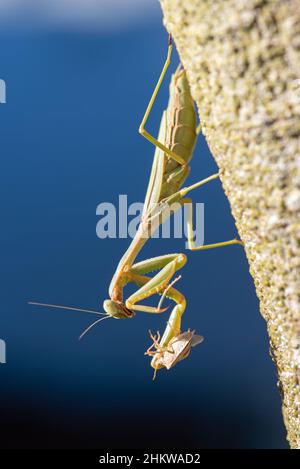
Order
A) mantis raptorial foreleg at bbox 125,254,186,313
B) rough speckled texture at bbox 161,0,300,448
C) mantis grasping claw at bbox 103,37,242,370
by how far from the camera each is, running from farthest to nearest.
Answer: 1. mantis raptorial foreleg at bbox 125,254,186,313
2. mantis grasping claw at bbox 103,37,242,370
3. rough speckled texture at bbox 161,0,300,448

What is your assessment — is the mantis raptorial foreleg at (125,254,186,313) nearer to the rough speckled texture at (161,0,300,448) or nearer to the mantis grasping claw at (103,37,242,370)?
the mantis grasping claw at (103,37,242,370)

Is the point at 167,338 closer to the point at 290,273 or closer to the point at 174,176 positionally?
the point at 174,176

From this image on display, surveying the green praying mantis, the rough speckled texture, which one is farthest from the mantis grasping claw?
the rough speckled texture

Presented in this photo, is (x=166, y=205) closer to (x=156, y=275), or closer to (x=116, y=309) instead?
(x=156, y=275)

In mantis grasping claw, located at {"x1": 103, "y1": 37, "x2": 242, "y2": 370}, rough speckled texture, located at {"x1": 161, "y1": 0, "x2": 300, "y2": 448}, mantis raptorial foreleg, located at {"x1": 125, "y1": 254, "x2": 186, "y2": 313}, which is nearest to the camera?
rough speckled texture, located at {"x1": 161, "y1": 0, "x2": 300, "y2": 448}

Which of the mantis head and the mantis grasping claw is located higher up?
the mantis grasping claw

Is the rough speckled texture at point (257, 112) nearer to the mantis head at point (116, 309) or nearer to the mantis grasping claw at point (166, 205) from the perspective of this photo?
the mantis grasping claw at point (166, 205)

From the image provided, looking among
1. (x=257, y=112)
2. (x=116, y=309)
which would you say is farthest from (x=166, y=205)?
(x=257, y=112)
